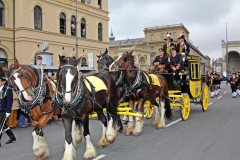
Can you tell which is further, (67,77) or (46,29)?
(46,29)

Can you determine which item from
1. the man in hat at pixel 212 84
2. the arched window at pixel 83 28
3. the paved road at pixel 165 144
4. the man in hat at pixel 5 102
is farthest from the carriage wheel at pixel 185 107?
the arched window at pixel 83 28

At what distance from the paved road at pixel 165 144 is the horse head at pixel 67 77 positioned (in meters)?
1.82

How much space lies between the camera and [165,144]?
714 cm

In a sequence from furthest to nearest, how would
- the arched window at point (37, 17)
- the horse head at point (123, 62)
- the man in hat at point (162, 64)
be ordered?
the arched window at point (37, 17), the man in hat at point (162, 64), the horse head at point (123, 62)

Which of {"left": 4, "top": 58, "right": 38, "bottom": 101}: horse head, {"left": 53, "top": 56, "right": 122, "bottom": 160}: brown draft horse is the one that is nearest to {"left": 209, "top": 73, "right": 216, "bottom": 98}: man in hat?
{"left": 53, "top": 56, "right": 122, "bottom": 160}: brown draft horse

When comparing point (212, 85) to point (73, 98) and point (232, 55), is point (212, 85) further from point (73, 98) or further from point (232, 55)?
point (232, 55)

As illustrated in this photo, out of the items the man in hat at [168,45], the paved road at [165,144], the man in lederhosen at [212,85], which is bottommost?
the paved road at [165,144]

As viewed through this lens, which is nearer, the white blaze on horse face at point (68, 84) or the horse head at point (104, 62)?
the white blaze on horse face at point (68, 84)

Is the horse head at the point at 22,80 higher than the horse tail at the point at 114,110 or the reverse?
higher

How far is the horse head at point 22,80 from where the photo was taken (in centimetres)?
592

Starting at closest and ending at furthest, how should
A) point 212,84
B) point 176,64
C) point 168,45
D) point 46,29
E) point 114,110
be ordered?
point 114,110 → point 176,64 → point 168,45 → point 212,84 → point 46,29

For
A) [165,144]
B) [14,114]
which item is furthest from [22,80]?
[14,114]

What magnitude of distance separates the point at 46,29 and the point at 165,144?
2436 cm

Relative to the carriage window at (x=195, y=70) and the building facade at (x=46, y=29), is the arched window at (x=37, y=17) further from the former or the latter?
the carriage window at (x=195, y=70)
